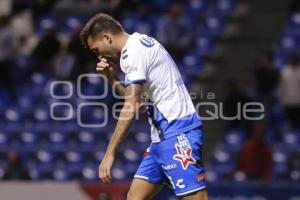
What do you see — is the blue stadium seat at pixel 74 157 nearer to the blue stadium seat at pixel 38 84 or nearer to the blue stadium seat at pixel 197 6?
the blue stadium seat at pixel 38 84

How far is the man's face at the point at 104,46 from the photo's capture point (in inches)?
300

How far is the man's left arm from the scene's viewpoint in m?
7.30

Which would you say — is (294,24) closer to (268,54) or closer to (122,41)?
(268,54)

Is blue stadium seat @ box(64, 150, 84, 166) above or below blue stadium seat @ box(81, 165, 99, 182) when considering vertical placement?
above

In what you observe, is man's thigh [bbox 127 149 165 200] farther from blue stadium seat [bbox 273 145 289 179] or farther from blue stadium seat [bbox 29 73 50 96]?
blue stadium seat [bbox 29 73 50 96]

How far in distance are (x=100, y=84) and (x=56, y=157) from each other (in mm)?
1157

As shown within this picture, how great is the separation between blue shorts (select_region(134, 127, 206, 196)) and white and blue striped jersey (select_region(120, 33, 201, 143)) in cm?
6

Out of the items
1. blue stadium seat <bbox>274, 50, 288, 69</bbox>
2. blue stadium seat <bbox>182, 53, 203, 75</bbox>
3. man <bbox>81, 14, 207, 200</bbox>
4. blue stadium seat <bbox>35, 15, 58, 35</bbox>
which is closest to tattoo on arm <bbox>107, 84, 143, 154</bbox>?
man <bbox>81, 14, 207, 200</bbox>

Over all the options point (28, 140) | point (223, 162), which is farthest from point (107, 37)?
point (28, 140)

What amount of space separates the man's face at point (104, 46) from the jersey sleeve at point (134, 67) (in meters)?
0.13

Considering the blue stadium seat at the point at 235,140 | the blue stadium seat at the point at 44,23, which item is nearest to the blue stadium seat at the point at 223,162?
the blue stadium seat at the point at 235,140

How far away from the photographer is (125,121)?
7.35 m
